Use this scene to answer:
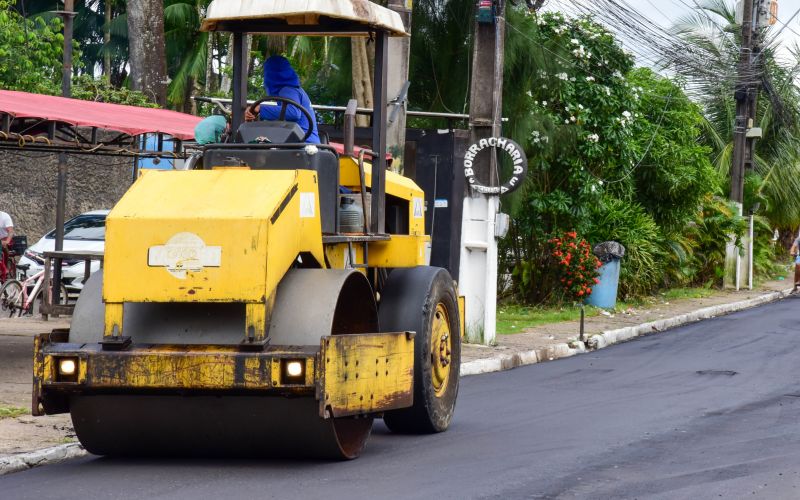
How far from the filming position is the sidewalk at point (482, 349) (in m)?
7.98

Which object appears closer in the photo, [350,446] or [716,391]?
[350,446]

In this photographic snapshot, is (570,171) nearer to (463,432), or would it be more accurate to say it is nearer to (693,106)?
(693,106)

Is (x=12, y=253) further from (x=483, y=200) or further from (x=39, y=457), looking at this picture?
(x=39, y=457)

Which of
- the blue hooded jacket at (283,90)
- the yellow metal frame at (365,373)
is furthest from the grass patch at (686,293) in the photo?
the yellow metal frame at (365,373)

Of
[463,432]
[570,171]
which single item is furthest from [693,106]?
[463,432]

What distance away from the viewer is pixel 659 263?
84.5 ft

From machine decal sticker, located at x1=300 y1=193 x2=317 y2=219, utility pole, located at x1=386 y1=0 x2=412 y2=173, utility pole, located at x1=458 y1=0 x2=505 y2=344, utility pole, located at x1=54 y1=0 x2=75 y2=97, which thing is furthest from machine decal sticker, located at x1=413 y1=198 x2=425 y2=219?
utility pole, located at x1=54 y1=0 x2=75 y2=97

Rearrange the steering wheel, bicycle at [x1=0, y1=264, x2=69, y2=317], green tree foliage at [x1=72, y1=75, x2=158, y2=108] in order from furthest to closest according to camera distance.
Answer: green tree foliage at [x1=72, y1=75, x2=158, y2=108]
bicycle at [x1=0, y1=264, x2=69, y2=317]
the steering wheel

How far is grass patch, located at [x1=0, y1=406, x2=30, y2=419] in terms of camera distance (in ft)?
29.5

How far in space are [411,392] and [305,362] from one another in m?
1.36

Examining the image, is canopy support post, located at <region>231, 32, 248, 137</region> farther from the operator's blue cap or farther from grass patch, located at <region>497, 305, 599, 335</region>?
grass patch, located at <region>497, 305, 599, 335</region>

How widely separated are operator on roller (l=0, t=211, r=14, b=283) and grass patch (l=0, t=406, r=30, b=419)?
10456mm

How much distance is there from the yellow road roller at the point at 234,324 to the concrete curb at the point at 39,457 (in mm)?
351

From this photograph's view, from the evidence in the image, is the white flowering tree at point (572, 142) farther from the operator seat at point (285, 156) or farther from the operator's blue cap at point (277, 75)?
the operator seat at point (285, 156)
